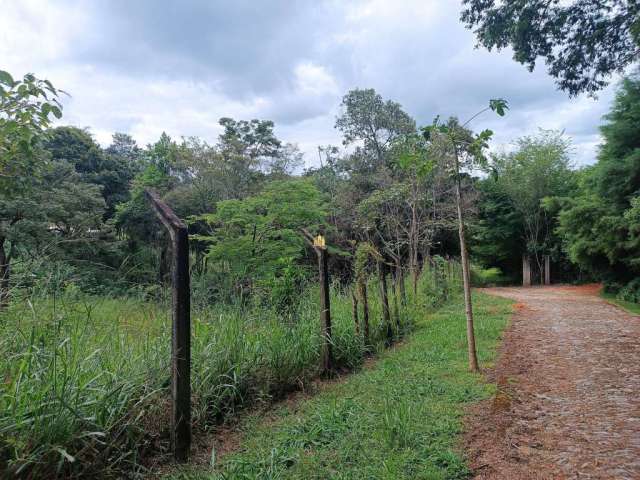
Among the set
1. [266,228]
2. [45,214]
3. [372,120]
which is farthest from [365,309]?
[372,120]

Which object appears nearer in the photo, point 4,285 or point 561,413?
point 4,285

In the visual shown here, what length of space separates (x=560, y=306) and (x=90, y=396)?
11.0m

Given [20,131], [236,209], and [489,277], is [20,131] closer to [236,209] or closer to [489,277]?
[236,209]

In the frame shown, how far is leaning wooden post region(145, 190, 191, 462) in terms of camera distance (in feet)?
8.61

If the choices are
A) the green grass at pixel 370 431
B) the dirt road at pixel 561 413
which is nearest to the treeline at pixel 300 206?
the green grass at pixel 370 431

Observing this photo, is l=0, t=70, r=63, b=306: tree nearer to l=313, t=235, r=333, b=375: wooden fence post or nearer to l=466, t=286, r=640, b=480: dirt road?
l=313, t=235, r=333, b=375: wooden fence post

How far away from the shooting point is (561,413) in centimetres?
332

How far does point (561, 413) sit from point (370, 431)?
1662 mm

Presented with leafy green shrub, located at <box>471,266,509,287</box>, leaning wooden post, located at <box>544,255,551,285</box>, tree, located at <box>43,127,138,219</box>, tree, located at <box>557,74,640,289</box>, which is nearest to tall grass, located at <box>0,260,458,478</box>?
tree, located at <box>557,74,640,289</box>

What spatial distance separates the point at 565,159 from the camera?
2228 cm

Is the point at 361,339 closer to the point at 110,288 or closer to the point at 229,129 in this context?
the point at 110,288

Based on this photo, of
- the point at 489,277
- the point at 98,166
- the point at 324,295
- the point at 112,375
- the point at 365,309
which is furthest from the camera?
the point at 489,277

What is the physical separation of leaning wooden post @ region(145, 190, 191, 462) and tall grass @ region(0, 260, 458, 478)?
0.14m

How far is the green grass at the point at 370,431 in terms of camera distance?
2.38m
